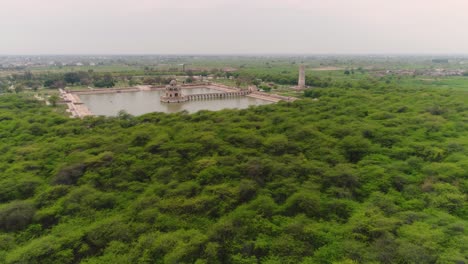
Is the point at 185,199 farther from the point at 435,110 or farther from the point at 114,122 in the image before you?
the point at 435,110

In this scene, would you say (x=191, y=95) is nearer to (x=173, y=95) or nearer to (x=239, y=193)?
(x=173, y=95)

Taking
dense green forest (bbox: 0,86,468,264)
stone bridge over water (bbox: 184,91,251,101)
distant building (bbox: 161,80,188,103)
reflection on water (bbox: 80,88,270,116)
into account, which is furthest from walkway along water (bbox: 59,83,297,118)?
dense green forest (bbox: 0,86,468,264)

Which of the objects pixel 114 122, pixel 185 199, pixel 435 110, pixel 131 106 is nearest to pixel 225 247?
pixel 185 199

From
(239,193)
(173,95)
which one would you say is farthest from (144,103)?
(239,193)

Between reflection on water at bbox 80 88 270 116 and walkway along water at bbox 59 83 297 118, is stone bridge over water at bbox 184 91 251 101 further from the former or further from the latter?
reflection on water at bbox 80 88 270 116

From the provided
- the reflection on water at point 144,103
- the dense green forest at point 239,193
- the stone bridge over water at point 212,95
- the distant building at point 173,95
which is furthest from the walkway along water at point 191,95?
the dense green forest at point 239,193
